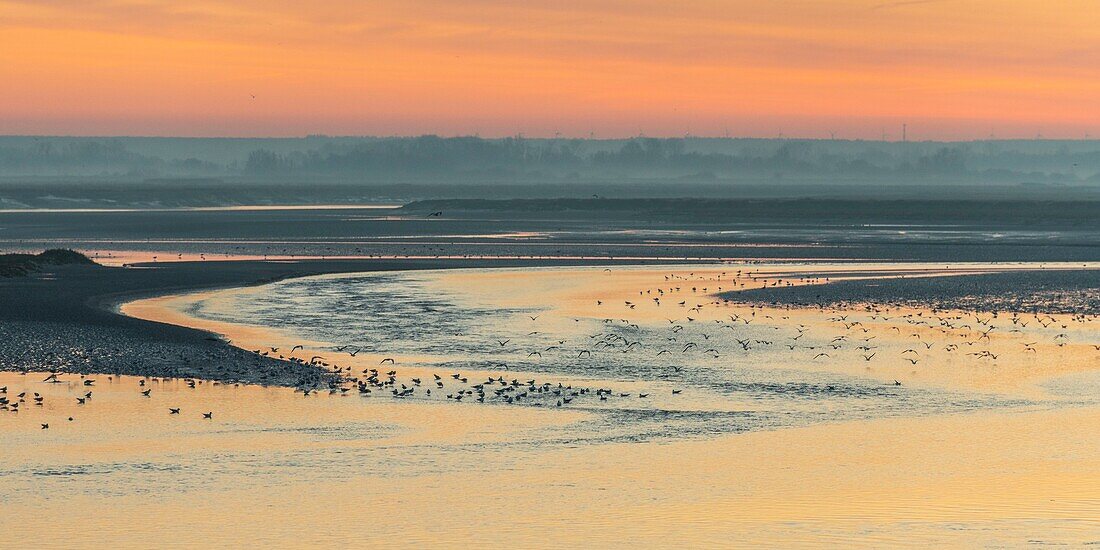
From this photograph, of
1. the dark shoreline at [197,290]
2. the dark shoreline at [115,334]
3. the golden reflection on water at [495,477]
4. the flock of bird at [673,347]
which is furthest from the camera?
the dark shoreline at [197,290]

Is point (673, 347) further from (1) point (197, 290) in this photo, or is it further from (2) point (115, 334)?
(1) point (197, 290)

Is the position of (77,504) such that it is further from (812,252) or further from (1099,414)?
(812,252)

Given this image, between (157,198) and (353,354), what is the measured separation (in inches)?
6339

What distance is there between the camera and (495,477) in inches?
802

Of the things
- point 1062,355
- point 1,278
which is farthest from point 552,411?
point 1,278

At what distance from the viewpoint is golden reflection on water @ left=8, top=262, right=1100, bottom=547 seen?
57.0 feet

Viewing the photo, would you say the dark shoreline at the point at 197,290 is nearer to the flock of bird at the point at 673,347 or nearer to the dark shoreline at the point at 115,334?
the dark shoreline at the point at 115,334

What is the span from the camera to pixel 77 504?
60.8 feet

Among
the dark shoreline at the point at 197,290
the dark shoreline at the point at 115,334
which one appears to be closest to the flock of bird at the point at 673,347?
the dark shoreline at the point at 115,334

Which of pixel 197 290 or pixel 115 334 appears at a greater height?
pixel 115 334

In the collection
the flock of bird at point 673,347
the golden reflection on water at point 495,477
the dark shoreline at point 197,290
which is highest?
the dark shoreline at point 197,290

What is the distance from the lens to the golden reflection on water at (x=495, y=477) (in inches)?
684

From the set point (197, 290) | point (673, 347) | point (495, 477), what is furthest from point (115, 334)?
point (495, 477)

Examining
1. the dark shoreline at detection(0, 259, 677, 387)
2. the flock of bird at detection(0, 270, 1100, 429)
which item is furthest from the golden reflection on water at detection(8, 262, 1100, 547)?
the dark shoreline at detection(0, 259, 677, 387)
